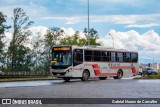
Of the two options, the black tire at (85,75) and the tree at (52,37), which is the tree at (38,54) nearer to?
the tree at (52,37)

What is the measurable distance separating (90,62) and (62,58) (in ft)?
9.60

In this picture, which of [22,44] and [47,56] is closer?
[22,44]

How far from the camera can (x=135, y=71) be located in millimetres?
43062

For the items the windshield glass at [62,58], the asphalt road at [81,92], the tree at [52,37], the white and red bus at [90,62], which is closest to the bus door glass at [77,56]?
the white and red bus at [90,62]

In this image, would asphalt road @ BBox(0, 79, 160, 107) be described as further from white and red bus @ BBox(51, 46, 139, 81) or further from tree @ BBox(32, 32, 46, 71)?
tree @ BBox(32, 32, 46, 71)

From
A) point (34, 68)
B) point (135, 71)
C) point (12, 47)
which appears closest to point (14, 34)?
point (12, 47)

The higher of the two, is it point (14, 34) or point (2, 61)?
point (14, 34)

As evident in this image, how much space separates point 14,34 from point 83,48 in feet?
165

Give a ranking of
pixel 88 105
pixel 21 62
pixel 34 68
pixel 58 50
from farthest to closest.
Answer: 1. pixel 34 68
2. pixel 21 62
3. pixel 58 50
4. pixel 88 105

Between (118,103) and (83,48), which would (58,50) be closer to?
(83,48)

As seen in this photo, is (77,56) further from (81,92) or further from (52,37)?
(52,37)

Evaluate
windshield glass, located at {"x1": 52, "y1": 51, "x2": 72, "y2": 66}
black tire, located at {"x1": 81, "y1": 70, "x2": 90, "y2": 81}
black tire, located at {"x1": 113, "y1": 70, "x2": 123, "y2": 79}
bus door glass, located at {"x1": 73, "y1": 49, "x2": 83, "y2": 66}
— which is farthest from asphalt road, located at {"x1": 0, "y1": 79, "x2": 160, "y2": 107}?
black tire, located at {"x1": 113, "y1": 70, "x2": 123, "y2": 79}

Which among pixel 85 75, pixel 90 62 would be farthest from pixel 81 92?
pixel 90 62

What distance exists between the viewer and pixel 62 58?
34281 millimetres
